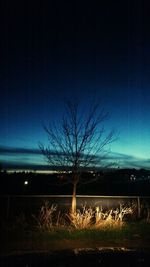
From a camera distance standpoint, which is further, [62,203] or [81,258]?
[62,203]

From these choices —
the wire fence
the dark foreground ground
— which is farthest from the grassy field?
the wire fence

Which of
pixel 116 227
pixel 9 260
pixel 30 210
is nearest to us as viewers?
pixel 9 260

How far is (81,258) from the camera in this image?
1128 cm

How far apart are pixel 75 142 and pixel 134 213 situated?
7483 millimetres

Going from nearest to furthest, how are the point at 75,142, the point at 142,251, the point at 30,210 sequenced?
1. the point at 142,251
2. the point at 75,142
3. the point at 30,210

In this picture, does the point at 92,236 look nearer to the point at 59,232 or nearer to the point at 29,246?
the point at 59,232

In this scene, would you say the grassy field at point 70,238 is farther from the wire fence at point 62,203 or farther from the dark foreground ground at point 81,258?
the wire fence at point 62,203

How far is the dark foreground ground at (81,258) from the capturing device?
34.8 ft

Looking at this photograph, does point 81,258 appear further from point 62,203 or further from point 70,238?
point 62,203

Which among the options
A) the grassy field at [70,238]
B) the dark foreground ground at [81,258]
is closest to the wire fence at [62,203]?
the grassy field at [70,238]

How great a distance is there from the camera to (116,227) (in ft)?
58.2

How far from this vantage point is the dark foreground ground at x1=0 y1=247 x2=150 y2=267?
1059 centimetres

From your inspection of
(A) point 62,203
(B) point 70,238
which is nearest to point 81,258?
(B) point 70,238

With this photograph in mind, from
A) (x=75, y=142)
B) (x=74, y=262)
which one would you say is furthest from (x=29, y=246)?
(x=75, y=142)
